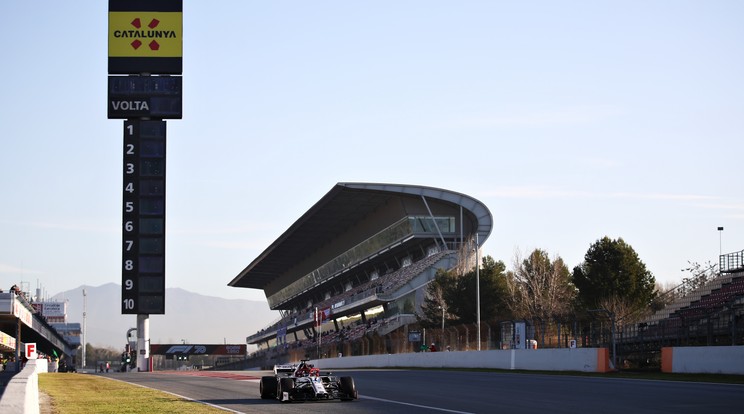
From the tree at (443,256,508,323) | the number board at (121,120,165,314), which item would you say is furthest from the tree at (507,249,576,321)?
the number board at (121,120,165,314)

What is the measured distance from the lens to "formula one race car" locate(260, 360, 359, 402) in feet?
77.0

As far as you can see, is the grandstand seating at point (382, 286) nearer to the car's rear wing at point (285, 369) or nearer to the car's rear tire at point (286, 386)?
the car's rear wing at point (285, 369)

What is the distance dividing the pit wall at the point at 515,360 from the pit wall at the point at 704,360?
8.32 feet

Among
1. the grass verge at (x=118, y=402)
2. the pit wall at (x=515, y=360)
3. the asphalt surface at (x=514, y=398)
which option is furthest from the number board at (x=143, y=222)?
the asphalt surface at (x=514, y=398)

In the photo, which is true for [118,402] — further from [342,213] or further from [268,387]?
[342,213]

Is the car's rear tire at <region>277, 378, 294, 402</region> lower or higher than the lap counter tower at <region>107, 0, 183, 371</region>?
lower

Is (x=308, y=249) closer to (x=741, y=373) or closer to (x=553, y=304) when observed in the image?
(x=553, y=304)

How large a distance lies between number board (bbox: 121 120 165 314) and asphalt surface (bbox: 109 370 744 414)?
36.0 meters

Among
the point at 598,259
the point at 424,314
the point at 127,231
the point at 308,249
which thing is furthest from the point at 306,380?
the point at 308,249

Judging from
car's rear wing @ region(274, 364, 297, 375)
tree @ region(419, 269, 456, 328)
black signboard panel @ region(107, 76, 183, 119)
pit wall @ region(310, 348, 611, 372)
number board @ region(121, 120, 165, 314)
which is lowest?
pit wall @ region(310, 348, 611, 372)

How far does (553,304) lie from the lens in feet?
257

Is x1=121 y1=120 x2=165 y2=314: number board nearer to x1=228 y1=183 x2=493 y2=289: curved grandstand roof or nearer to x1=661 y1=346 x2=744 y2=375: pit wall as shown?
x1=228 y1=183 x2=493 y2=289: curved grandstand roof

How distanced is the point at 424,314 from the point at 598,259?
20.5 m

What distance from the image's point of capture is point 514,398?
23.4 metres
